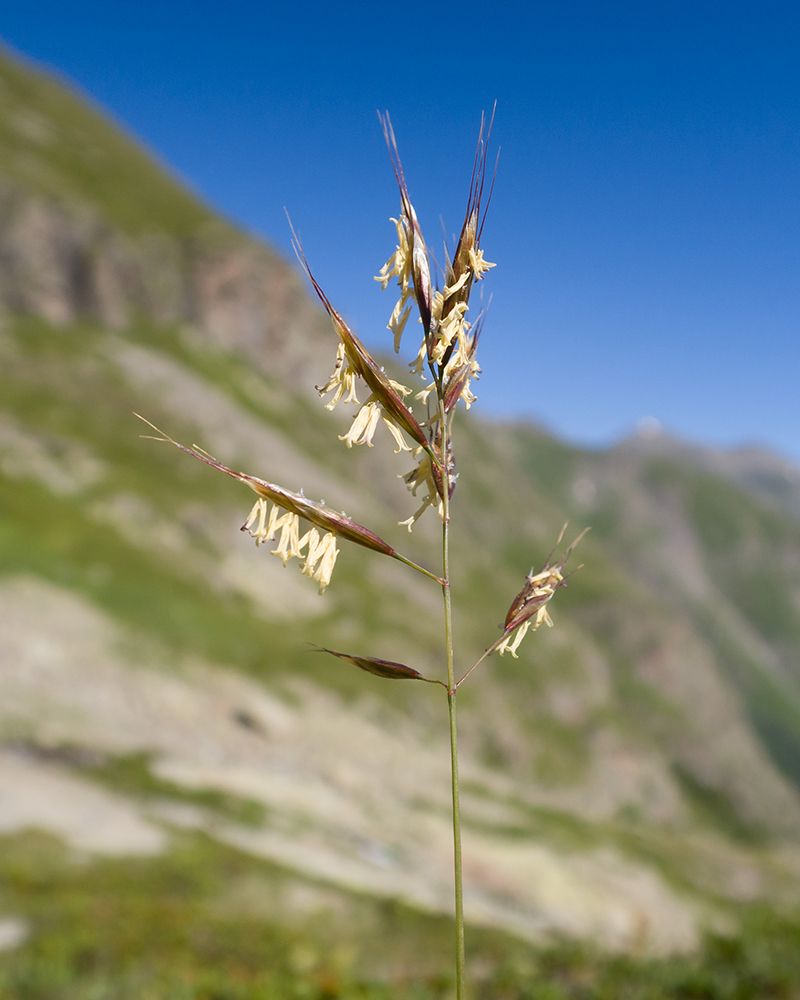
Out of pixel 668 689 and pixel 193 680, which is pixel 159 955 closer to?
pixel 193 680

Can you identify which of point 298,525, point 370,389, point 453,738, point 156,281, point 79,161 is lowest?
point 453,738

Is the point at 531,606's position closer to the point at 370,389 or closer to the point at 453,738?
the point at 453,738

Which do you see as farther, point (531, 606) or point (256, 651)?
point (256, 651)

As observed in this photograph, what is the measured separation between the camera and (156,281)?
76.5 m

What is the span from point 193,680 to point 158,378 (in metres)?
39.4

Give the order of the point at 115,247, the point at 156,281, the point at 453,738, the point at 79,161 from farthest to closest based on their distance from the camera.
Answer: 1. the point at 79,161
2. the point at 156,281
3. the point at 115,247
4. the point at 453,738

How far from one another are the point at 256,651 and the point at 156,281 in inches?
2123

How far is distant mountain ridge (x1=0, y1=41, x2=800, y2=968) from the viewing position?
81.7 ft

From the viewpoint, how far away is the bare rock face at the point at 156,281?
63.8m

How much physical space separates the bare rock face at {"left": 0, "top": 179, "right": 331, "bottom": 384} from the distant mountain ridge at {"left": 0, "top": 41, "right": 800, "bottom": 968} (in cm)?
32

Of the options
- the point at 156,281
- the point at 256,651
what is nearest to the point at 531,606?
the point at 256,651

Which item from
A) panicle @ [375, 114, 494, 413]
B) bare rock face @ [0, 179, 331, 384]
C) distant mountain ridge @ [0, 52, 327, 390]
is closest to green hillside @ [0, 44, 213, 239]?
distant mountain ridge @ [0, 52, 327, 390]

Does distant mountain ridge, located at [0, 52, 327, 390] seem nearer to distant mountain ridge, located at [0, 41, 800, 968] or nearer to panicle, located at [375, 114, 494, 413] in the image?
distant mountain ridge, located at [0, 41, 800, 968]

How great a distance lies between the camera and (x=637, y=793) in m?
68.5
